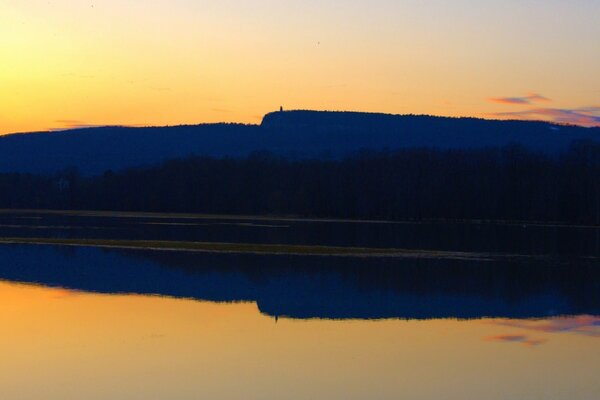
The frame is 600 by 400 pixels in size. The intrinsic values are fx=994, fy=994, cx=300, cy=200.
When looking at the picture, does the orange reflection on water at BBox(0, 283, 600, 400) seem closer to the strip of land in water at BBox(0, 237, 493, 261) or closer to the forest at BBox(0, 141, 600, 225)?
the strip of land in water at BBox(0, 237, 493, 261)

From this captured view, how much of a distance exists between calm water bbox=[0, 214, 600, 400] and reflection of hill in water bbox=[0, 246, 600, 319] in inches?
3.1

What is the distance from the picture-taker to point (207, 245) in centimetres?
4734

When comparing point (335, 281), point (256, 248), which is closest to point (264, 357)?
point (335, 281)

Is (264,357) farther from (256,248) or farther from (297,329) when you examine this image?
(256,248)

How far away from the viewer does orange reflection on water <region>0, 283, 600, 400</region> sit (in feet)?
52.3

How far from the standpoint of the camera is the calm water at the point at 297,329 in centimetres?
1636

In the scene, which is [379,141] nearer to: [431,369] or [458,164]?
[458,164]

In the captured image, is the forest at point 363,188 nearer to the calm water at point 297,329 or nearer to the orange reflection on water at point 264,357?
the calm water at point 297,329

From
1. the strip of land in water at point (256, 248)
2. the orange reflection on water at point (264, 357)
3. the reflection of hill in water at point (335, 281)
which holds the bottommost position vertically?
the strip of land in water at point (256, 248)

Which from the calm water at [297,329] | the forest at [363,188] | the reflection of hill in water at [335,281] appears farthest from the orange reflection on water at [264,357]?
the forest at [363,188]

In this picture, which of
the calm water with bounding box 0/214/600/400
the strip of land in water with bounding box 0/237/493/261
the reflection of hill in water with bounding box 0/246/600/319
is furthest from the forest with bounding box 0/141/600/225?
the calm water with bounding box 0/214/600/400

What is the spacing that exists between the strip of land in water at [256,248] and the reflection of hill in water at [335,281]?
2.36 m

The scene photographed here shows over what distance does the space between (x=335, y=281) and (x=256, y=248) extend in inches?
537

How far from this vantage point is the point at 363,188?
118062 millimetres
